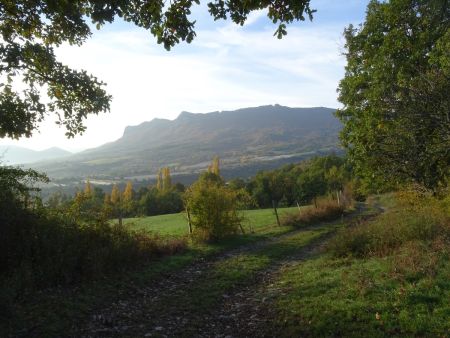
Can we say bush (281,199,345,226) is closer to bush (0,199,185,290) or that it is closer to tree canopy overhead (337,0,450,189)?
tree canopy overhead (337,0,450,189)

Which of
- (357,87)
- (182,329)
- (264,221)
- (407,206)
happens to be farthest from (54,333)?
(264,221)

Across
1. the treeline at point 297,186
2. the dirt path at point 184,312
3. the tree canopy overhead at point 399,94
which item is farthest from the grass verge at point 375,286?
the treeline at point 297,186

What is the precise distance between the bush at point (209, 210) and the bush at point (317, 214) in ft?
30.8

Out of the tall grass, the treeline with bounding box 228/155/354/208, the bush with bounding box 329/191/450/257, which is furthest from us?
the treeline with bounding box 228/155/354/208

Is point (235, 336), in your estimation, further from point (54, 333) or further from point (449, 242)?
point (449, 242)

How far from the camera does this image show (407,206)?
2366 cm

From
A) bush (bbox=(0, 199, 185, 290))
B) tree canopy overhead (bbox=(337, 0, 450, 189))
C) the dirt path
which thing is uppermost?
tree canopy overhead (bbox=(337, 0, 450, 189))

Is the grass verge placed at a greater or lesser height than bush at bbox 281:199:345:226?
greater

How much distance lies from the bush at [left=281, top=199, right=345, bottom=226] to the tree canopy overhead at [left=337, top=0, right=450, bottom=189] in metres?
7.91

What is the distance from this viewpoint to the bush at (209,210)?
2397cm

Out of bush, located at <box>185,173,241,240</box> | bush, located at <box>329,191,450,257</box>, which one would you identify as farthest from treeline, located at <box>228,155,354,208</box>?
bush, located at <box>329,191,450,257</box>

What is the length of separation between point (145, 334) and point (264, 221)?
27.5 m

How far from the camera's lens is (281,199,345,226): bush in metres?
32.9

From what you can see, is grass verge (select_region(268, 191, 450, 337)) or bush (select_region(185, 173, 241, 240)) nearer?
grass verge (select_region(268, 191, 450, 337))
